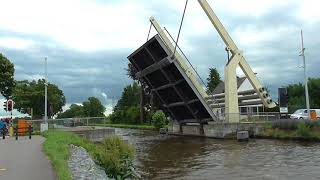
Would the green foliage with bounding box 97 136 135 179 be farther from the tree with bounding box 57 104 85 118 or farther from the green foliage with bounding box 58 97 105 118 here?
the tree with bounding box 57 104 85 118

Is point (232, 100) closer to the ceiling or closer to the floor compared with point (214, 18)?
closer to the floor

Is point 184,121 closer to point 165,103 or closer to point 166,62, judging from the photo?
point 165,103

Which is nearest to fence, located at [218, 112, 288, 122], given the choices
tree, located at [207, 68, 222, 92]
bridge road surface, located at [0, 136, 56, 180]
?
bridge road surface, located at [0, 136, 56, 180]

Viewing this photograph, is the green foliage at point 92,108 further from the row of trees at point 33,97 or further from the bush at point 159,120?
the bush at point 159,120

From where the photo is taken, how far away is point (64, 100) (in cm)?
9962

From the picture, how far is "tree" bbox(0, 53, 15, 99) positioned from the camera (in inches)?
1522

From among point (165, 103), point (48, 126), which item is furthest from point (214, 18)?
point (48, 126)

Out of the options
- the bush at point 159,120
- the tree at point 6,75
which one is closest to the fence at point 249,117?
the bush at point 159,120

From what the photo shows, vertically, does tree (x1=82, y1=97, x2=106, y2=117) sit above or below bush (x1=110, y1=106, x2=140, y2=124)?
above

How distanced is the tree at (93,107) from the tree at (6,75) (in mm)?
86013

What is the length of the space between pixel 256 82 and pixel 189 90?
7.31 m

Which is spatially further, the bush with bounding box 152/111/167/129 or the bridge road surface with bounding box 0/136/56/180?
the bush with bounding box 152/111/167/129

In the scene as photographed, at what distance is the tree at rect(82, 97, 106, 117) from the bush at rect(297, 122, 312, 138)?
9553cm

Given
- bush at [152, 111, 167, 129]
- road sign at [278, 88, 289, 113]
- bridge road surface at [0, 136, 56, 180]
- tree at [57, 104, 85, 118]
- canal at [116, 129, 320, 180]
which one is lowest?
canal at [116, 129, 320, 180]
